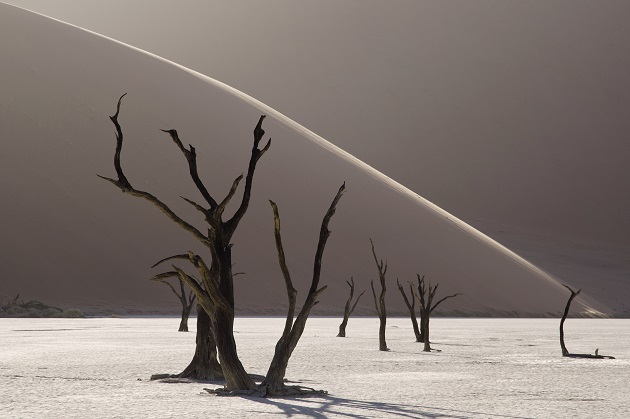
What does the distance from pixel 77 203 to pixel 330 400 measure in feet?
124

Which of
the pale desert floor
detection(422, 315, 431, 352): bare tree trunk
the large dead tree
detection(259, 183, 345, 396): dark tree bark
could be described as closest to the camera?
the pale desert floor

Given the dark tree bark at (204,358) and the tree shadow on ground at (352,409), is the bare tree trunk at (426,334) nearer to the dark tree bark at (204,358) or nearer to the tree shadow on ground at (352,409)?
the dark tree bark at (204,358)

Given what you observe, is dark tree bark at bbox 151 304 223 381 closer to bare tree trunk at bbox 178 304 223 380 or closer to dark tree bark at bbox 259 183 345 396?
bare tree trunk at bbox 178 304 223 380

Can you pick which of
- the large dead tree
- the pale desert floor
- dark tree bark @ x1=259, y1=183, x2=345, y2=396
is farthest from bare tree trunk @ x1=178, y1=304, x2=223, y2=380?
A: dark tree bark @ x1=259, y1=183, x2=345, y2=396

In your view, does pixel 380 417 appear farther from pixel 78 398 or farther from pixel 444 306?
pixel 444 306

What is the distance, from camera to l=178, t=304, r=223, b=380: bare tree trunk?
12.6 m

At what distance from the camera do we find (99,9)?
377 ft

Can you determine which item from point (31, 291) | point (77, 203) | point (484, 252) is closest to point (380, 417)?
point (31, 291)

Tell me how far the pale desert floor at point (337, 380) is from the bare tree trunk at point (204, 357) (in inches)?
21.5

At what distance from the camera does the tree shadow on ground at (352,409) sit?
362 inches

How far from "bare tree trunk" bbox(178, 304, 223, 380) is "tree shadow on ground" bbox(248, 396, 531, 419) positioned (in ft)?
7.44

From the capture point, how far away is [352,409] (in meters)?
9.59

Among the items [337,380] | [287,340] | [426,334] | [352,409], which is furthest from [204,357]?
[426,334]

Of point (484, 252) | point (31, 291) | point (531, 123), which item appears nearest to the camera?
point (31, 291)
